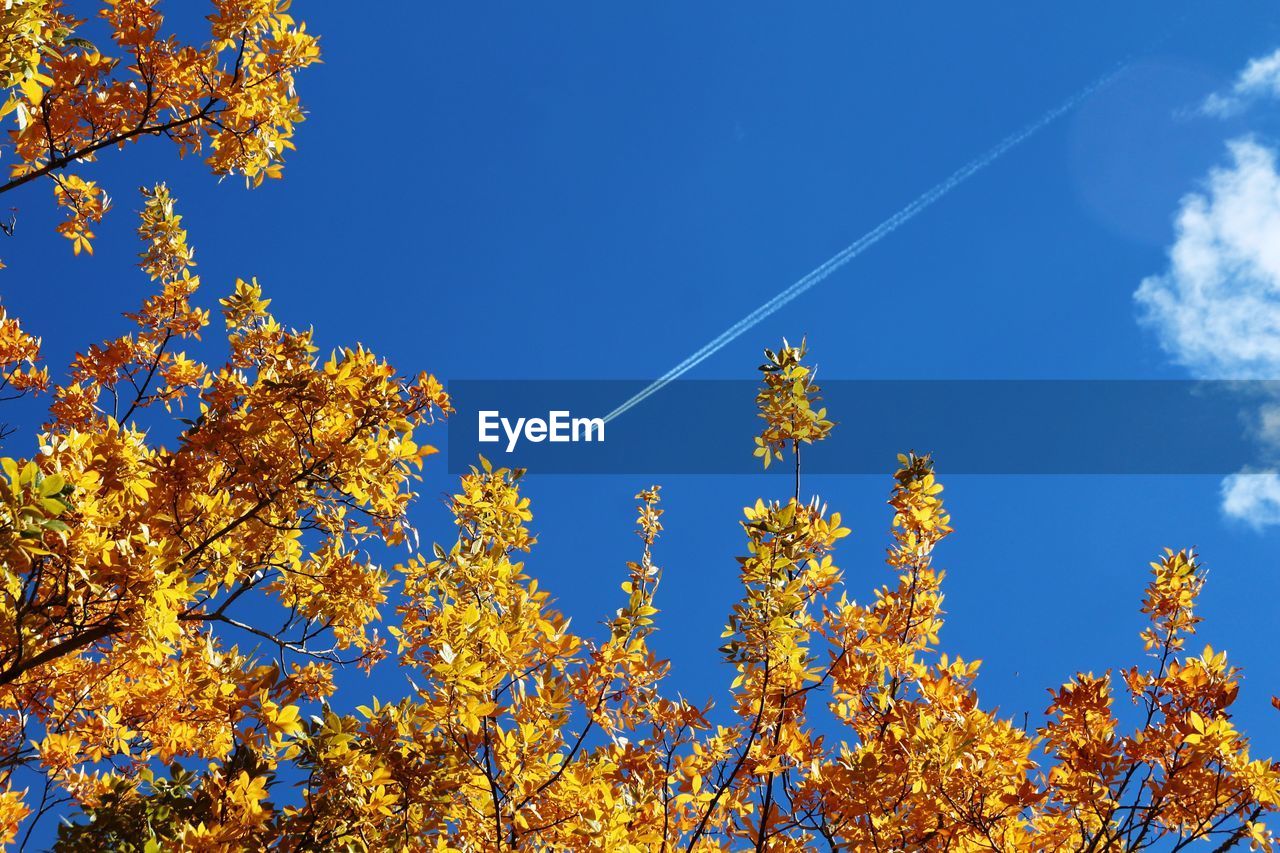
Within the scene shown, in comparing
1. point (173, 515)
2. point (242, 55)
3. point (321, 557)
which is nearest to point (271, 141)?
point (242, 55)

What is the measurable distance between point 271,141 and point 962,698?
5.16m

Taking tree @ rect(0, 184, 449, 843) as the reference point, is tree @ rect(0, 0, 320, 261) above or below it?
above

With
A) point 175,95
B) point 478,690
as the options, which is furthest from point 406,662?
point 175,95

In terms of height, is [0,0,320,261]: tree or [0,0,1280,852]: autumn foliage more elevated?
[0,0,320,261]: tree

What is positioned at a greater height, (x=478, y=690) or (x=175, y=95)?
(x=175, y=95)

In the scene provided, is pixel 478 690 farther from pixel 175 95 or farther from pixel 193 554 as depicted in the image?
pixel 175 95

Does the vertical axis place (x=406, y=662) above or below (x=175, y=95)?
below

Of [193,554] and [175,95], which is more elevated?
[175,95]

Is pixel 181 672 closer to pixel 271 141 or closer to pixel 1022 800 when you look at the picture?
pixel 271 141

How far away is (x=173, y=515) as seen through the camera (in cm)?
436

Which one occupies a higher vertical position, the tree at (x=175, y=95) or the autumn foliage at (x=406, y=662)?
the tree at (x=175, y=95)

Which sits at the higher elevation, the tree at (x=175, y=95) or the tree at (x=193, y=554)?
the tree at (x=175, y=95)

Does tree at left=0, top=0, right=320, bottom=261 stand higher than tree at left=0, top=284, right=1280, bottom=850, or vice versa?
tree at left=0, top=0, right=320, bottom=261

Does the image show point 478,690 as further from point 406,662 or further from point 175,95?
point 175,95
